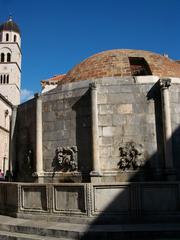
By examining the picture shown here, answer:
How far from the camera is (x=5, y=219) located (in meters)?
8.48

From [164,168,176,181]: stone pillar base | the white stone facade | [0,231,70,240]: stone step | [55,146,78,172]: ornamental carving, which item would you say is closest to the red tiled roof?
[55,146,78,172]: ornamental carving

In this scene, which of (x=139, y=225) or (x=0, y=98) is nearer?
(x=139, y=225)

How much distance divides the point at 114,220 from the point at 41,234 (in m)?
1.80

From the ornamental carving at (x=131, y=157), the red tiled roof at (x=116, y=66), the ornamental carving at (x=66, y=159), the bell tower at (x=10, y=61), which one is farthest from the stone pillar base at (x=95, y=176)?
the bell tower at (x=10, y=61)

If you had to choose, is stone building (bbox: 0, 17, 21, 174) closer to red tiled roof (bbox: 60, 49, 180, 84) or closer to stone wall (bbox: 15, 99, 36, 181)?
red tiled roof (bbox: 60, 49, 180, 84)

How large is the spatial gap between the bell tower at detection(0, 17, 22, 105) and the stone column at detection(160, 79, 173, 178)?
226ft

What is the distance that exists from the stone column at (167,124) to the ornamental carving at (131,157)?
2.78ft

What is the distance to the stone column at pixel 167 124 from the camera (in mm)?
9719

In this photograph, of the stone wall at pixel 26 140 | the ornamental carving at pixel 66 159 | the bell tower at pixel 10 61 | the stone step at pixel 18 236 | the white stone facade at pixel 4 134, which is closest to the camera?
the stone step at pixel 18 236

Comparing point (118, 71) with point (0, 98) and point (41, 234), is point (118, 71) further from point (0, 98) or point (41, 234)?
point (0, 98)

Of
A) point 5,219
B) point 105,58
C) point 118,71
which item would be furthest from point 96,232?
point 105,58

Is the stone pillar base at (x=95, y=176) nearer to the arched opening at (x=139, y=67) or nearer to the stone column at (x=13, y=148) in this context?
the stone column at (x=13, y=148)

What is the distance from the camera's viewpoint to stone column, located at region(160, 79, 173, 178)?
9.72 meters

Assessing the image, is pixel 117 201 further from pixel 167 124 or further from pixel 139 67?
pixel 139 67
